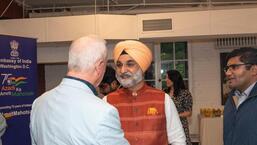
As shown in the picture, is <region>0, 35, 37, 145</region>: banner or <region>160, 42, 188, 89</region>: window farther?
<region>160, 42, 188, 89</region>: window

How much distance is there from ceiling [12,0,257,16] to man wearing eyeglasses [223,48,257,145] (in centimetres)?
435

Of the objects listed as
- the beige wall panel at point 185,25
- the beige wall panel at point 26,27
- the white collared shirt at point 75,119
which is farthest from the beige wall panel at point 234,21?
the white collared shirt at point 75,119

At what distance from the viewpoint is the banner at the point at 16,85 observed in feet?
15.3

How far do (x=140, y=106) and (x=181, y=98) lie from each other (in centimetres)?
284

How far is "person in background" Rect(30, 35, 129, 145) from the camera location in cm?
143

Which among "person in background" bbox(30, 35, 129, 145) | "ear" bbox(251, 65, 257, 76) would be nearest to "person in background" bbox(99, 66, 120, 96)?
"ear" bbox(251, 65, 257, 76)

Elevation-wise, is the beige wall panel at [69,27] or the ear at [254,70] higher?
the beige wall panel at [69,27]

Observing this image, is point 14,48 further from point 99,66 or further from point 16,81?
point 99,66

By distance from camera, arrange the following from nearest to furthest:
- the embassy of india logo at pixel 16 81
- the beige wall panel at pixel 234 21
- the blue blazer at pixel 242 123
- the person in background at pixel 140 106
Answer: the person in background at pixel 140 106 → the blue blazer at pixel 242 123 → the embassy of india logo at pixel 16 81 → the beige wall panel at pixel 234 21

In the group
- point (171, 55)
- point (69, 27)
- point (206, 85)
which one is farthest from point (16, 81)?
point (206, 85)

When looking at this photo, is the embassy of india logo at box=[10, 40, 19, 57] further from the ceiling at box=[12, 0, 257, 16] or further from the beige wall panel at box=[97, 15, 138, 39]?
the ceiling at box=[12, 0, 257, 16]

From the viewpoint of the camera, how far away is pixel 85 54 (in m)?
1.54

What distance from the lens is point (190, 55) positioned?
8.31 meters

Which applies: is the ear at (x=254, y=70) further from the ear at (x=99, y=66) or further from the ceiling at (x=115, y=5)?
the ceiling at (x=115, y=5)
